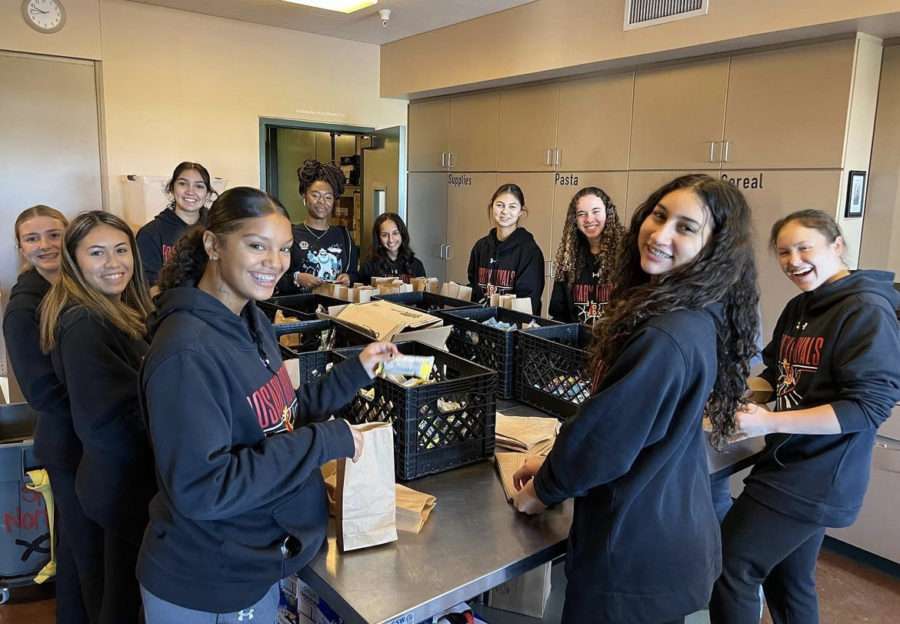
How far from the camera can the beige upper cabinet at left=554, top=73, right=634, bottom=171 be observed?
3754 millimetres

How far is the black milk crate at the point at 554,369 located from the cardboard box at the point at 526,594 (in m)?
0.48

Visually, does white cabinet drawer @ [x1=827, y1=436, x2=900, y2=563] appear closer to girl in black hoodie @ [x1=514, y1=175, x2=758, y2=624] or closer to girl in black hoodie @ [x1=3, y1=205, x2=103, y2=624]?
girl in black hoodie @ [x1=514, y1=175, x2=758, y2=624]

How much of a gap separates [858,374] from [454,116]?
12.6ft

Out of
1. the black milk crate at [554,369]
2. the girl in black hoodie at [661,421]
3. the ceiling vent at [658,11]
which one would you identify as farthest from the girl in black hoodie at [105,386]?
the ceiling vent at [658,11]

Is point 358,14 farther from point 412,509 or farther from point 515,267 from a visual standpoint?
point 412,509

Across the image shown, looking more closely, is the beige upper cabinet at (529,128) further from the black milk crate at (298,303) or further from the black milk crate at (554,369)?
the black milk crate at (554,369)

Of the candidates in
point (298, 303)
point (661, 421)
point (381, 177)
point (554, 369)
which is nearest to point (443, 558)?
point (661, 421)

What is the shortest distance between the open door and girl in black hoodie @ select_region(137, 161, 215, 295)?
2217 mm

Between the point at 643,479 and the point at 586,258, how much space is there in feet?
5.67

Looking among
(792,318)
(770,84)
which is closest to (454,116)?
(770,84)

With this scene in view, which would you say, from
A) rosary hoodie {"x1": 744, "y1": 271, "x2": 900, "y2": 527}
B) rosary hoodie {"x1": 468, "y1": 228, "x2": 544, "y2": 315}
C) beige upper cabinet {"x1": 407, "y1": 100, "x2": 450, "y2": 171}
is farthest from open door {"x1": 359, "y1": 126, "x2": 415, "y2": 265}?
rosary hoodie {"x1": 744, "y1": 271, "x2": 900, "y2": 527}

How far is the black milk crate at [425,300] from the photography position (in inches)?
99.8

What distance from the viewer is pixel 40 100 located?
4113mm

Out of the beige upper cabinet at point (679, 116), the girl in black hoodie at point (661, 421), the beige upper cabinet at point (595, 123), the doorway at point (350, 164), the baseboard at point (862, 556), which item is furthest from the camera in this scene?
the doorway at point (350, 164)
